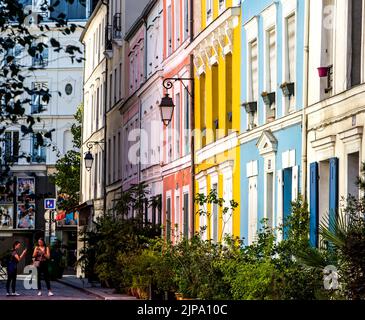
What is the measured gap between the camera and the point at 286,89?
26.2 m

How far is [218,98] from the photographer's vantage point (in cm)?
3453

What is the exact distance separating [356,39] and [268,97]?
Result: 621 cm

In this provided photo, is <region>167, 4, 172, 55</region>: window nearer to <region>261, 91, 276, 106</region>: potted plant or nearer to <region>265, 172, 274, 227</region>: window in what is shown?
<region>261, 91, 276, 106</region>: potted plant

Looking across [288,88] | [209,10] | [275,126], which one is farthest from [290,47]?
[209,10]

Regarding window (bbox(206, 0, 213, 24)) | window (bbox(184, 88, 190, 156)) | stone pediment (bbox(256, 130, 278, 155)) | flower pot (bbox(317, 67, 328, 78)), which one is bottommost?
stone pediment (bbox(256, 130, 278, 155))

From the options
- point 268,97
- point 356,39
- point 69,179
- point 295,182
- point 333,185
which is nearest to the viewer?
point 356,39

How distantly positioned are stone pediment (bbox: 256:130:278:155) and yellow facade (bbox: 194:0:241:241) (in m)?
2.87

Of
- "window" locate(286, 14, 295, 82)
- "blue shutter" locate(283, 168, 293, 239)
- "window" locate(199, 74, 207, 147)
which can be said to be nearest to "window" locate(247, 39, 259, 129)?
"window" locate(286, 14, 295, 82)

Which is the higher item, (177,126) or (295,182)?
(177,126)

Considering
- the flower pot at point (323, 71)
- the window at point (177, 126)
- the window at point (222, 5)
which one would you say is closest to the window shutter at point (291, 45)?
the flower pot at point (323, 71)

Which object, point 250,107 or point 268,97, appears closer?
point 268,97

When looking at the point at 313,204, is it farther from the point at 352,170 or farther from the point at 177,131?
the point at 177,131

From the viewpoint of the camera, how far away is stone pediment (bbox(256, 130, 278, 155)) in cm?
2730
